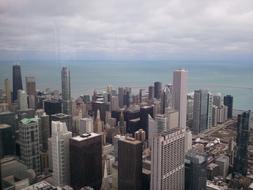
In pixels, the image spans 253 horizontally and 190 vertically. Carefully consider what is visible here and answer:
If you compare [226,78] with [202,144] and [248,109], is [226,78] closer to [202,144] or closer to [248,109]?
[248,109]

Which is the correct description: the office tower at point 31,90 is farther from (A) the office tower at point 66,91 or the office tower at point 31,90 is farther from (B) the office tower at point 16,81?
(A) the office tower at point 66,91

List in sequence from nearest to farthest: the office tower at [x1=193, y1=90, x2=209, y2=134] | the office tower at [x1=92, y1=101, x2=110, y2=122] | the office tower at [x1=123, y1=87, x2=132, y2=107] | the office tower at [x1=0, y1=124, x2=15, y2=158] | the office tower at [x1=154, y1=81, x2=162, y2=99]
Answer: the office tower at [x1=0, y1=124, x2=15, y2=158]
the office tower at [x1=154, y1=81, x2=162, y2=99]
the office tower at [x1=123, y1=87, x2=132, y2=107]
the office tower at [x1=193, y1=90, x2=209, y2=134]
the office tower at [x1=92, y1=101, x2=110, y2=122]

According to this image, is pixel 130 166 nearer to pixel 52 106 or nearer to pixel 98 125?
pixel 98 125

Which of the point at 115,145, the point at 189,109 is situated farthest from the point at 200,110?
the point at 115,145

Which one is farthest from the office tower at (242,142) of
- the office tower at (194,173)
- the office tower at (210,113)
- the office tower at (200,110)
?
the office tower at (210,113)

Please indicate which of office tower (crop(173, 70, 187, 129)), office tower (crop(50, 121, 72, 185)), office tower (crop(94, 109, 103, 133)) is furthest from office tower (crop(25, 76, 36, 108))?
office tower (crop(173, 70, 187, 129))

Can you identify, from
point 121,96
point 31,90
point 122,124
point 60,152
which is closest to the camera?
point 60,152

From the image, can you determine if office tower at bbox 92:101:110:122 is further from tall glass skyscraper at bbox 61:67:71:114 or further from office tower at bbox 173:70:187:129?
office tower at bbox 173:70:187:129
